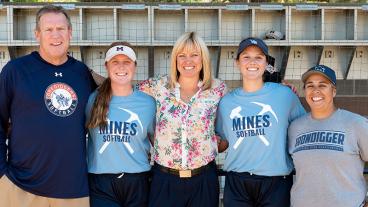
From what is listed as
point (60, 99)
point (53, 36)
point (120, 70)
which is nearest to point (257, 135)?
point (120, 70)

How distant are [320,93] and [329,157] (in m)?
0.43

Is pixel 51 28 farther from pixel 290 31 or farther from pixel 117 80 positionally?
pixel 290 31

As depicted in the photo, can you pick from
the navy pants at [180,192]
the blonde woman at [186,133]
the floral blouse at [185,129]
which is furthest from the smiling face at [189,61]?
the navy pants at [180,192]

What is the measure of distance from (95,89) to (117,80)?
22cm

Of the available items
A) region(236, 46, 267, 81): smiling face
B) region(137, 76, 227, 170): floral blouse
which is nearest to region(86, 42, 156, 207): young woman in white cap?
region(137, 76, 227, 170): floral blouse

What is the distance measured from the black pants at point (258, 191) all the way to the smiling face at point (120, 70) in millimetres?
972

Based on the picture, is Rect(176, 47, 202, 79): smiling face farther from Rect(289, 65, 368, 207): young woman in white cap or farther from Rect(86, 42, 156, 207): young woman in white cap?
Rect(289, 65, 368, 207): young woman in white cap

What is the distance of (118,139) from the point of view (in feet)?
11.5

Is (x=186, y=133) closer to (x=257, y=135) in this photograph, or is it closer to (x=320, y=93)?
(x=257, y=135)

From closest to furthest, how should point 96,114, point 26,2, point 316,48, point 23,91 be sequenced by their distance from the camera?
point 23,91 → point 96,114 → point 26,2 → point 316,48

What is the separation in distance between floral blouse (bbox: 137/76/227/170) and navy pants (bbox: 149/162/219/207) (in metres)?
0.09

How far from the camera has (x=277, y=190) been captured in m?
3.47

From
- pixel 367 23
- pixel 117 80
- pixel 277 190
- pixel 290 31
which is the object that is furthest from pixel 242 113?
pixel 367 23

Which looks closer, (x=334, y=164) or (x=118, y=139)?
(x=334, y=164)
